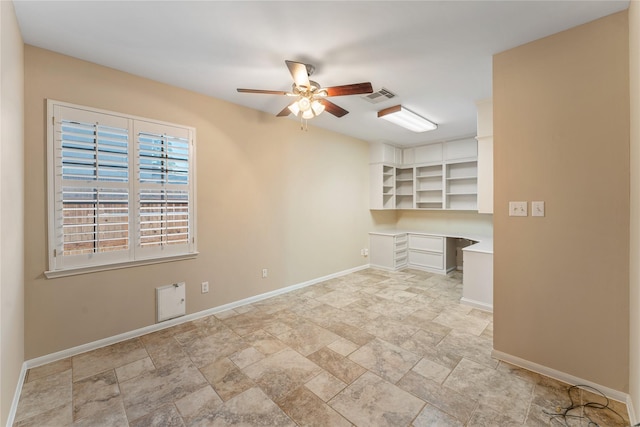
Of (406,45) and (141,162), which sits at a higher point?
(406,45)

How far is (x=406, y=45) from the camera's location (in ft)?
7.14

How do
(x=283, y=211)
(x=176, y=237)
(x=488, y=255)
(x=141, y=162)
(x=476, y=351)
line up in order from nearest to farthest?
(x=476, y=351)
(x=141, y=162)
(x=176, y=237)
(x=488, y=255)
(x=283, y=211)

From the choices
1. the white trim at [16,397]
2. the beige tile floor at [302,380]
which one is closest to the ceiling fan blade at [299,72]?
the beige tile floor at [302,380]

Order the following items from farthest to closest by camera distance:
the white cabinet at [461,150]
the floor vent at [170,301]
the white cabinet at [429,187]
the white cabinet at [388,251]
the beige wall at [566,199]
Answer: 1. the white cabinet at [429,187]
2. the white cabinet at [388,251]
3. the white cabinet at [461,150]
4. the floor vent at [170,301]
5. the beige wall at [566,199]

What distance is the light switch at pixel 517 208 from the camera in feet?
7.02

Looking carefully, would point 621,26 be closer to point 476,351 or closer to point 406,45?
point 406,45

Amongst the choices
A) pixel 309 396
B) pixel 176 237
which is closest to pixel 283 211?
pixel 176 237

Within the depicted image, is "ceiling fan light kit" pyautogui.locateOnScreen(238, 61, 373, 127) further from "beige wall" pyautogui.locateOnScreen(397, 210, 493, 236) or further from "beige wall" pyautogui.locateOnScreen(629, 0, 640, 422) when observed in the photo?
"beige wall" pyautogui.locateOnScreen(397, 210, 493, 236)

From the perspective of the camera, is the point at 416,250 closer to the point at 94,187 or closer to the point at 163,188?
the point at 163,188

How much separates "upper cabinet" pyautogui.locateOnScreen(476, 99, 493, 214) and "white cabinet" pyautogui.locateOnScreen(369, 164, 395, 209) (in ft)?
7.93

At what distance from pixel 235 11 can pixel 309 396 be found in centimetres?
274

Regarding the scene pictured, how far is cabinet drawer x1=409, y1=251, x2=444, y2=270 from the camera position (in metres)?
5.12

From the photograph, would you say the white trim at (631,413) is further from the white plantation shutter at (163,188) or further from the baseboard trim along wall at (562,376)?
the white plantation shutter at (163,188)

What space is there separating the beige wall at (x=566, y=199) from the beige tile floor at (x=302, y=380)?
14.3 inches
